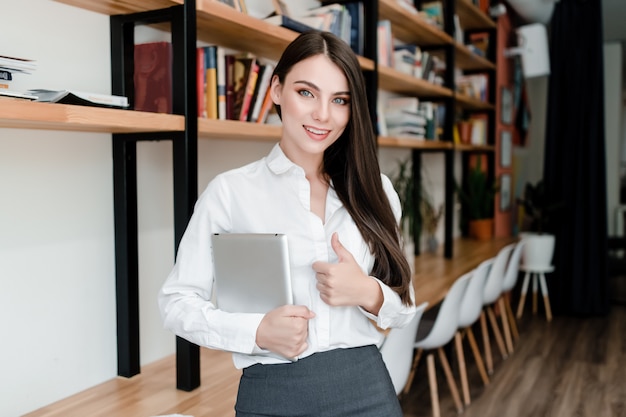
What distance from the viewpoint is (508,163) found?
6.09m

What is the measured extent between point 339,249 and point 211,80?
1015 mm

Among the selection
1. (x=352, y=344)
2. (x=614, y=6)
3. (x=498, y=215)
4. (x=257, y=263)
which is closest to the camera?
(x=257, y=263)

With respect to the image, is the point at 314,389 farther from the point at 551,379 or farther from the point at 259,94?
the point at 551,379

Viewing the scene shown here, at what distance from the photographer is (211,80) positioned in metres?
1.99

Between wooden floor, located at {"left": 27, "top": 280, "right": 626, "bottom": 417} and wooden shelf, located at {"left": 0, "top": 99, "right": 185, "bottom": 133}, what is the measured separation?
0.79 meters

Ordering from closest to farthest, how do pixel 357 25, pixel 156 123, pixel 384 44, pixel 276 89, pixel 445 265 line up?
pixel 276 89
pixel 156 123
pixel 357 25
pixel 384 44
pixel 445 265

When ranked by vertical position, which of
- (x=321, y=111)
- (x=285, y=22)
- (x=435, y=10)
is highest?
(x=435, y=10)

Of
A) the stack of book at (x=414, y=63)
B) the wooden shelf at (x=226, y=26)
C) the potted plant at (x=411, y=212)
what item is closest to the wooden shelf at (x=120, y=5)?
the wooden shelf at (x=226, y=26)

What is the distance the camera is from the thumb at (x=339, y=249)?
1.21 metres

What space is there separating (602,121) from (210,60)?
4448mm

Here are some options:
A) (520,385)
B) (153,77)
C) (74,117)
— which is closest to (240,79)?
(153,77)

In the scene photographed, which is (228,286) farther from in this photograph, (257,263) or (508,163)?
(508,163)

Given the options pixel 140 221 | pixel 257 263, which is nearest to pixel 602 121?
pixel 140 221

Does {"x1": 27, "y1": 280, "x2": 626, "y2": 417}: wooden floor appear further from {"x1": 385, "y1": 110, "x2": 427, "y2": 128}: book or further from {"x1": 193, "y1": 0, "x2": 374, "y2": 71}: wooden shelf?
{"x1": 385, "y1": 110, "x2": 427, "y2": 128}: book
